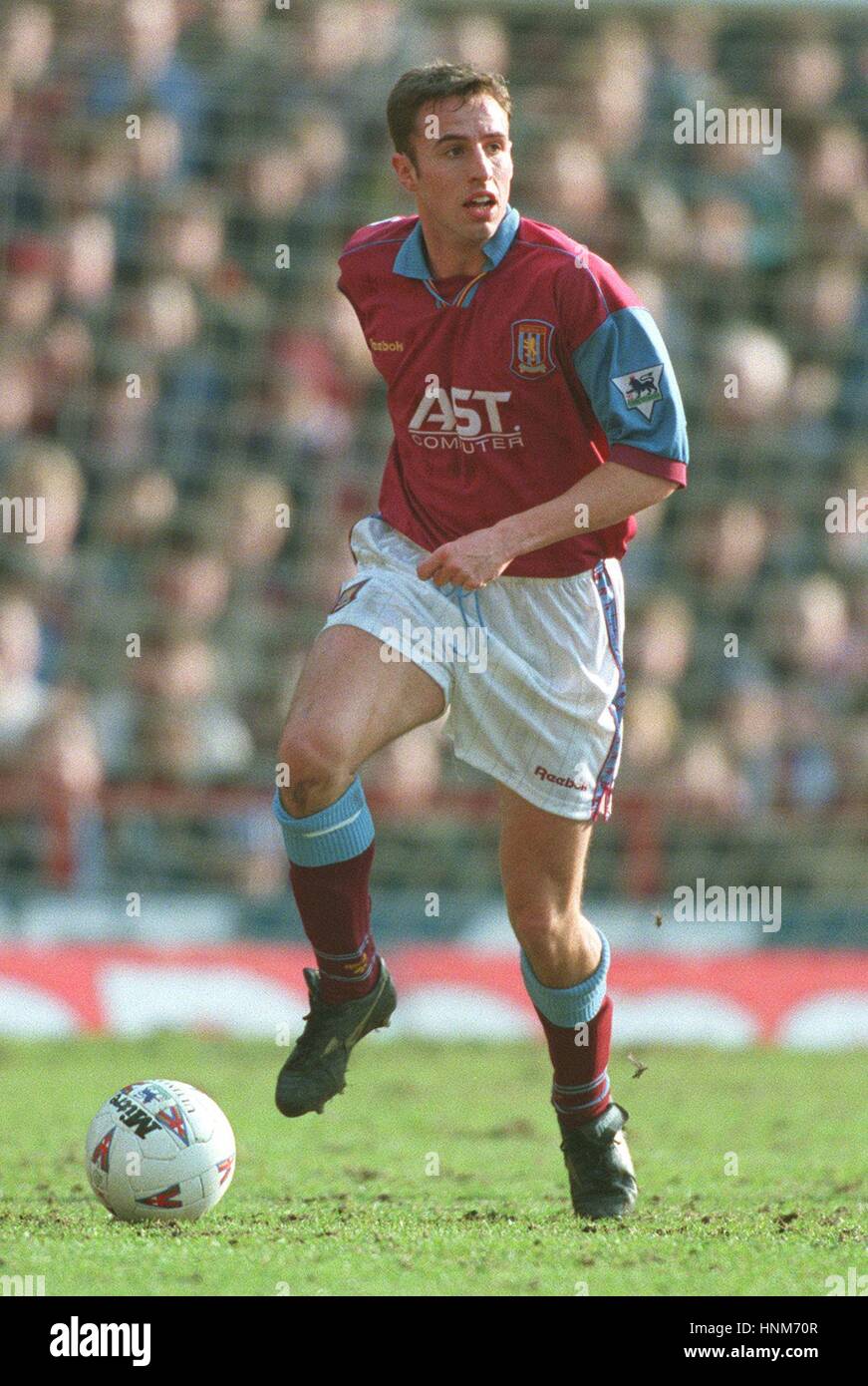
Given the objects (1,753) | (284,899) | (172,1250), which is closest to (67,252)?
(1,753)

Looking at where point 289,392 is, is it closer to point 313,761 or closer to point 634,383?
point 634,383

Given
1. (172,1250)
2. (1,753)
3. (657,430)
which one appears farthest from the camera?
(1,753)

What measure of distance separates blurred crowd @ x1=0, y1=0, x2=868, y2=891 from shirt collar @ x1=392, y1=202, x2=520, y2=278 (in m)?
4.88

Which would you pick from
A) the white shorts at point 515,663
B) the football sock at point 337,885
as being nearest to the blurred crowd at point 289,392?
the football sock at point 337,885

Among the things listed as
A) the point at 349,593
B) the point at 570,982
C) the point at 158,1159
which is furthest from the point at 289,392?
the point at 158,1159

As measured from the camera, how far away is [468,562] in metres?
4.72

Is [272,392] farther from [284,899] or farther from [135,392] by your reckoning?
[284,899]

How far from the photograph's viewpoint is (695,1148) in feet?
22.1

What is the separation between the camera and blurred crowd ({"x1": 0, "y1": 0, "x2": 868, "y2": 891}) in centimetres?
1021

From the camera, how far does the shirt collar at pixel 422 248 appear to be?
5.08 m

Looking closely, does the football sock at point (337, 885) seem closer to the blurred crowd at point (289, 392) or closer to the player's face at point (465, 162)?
the player's face at point (465, 162)

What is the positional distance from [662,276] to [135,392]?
337cm

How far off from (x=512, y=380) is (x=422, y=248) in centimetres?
47
